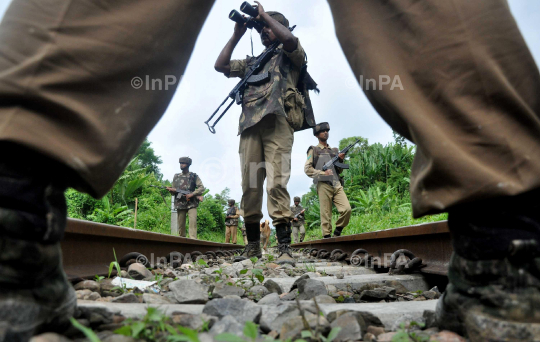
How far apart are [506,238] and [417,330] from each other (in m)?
0.39

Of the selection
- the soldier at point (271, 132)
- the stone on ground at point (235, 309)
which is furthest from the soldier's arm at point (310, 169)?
the stone on ground at point (235, 309)

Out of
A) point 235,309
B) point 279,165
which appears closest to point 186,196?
point 279,165

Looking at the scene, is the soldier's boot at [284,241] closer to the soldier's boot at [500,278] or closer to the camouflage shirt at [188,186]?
the soldier's boot at [500,278]

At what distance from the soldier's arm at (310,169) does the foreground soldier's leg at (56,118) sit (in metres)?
7.14

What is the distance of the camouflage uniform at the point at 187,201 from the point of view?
11.4 metres

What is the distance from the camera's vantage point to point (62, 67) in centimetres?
83

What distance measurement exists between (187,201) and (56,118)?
427 inches

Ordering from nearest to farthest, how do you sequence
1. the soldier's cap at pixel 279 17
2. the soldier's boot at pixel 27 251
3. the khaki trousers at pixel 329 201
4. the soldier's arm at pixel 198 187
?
1. the soldier's boot at pixel 27 251
2. the soldier's cap at pixel 279 17
3. the khaki trousers at pixel 329 201
4. the soldier's arm at pixel 198 187

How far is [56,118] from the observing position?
0.82 metres

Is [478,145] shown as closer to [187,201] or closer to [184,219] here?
[187,201]

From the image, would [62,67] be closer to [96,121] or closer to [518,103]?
[96,121]

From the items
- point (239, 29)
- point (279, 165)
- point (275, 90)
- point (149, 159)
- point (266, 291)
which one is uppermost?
point (149, 159)

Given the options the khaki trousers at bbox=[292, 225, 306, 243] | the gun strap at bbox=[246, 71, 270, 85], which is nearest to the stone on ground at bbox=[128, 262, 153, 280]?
the gun strap at bbox=[246, 71, 270, 85]

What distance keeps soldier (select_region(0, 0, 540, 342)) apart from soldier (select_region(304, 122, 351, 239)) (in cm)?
708
